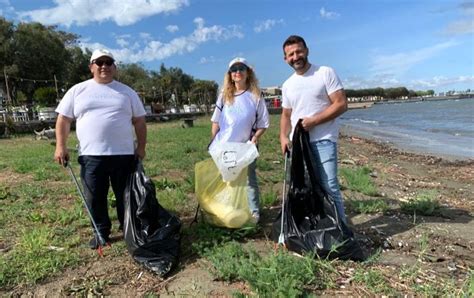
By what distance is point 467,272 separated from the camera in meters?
3.26

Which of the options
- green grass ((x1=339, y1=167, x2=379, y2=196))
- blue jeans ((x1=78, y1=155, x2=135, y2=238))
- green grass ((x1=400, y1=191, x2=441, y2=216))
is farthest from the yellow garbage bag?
green grass ((x1=339, y1=167, x2=379, y2=196))

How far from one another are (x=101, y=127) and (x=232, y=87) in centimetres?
127

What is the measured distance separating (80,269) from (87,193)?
70cm

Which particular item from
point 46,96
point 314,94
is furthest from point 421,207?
point 46,96

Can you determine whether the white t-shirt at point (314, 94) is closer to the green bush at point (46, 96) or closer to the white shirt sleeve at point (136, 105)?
the white shirt sleeve at point (136, 105)

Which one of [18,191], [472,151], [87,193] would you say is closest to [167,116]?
[472,151]

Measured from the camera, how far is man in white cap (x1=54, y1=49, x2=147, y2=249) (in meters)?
3.63

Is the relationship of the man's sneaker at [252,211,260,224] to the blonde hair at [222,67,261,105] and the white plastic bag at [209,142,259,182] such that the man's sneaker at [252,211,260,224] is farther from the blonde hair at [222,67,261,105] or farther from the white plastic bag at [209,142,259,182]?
the blonde hair at [222,67,261,105]

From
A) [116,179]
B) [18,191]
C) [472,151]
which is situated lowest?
[472,151]

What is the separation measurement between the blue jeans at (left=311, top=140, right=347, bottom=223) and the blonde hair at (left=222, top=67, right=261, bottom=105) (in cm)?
80

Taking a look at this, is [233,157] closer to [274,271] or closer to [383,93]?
[274,271]

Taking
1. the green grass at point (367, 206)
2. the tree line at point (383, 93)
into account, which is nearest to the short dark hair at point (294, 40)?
the green grass at point (367, 206)

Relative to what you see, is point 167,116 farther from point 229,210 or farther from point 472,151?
point 229,210

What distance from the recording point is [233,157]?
12.7 feet
